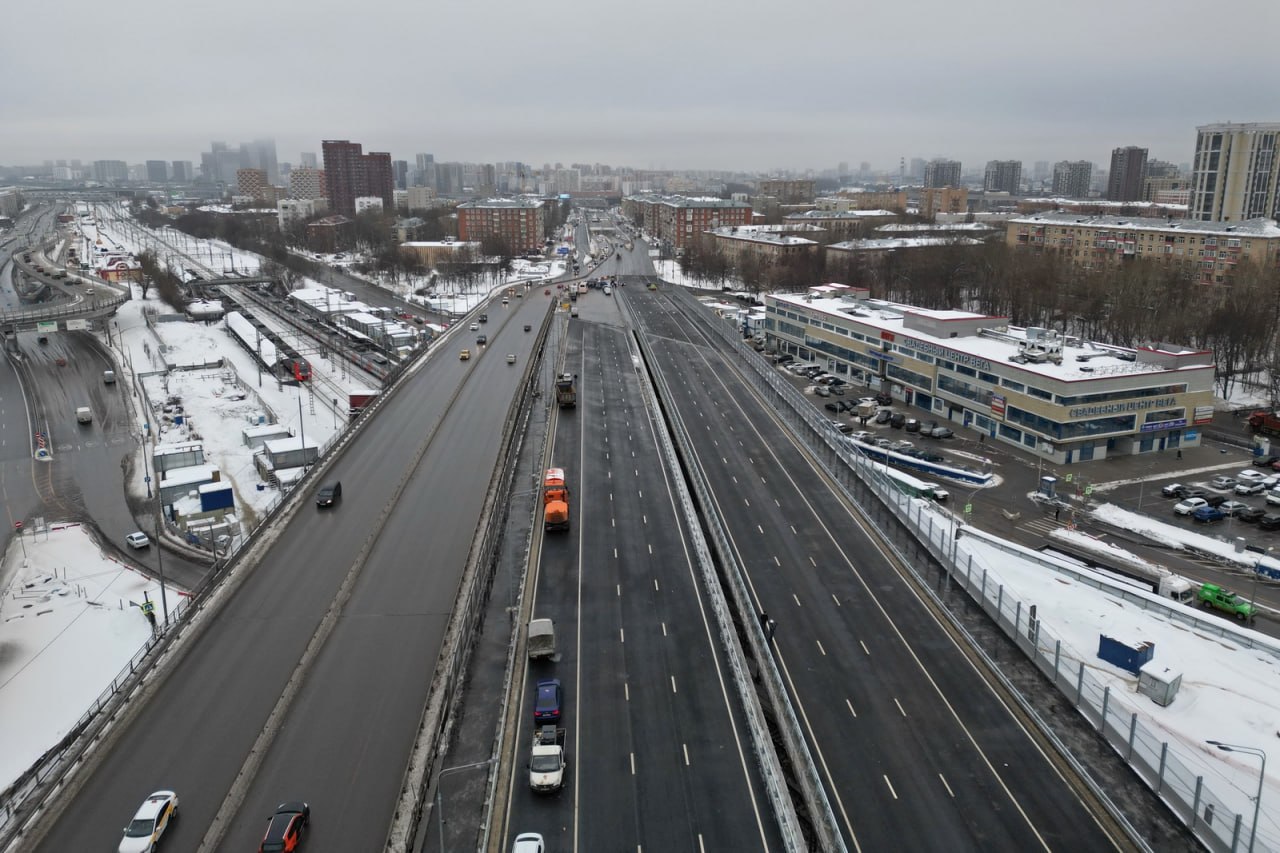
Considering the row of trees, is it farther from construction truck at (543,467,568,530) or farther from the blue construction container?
construction truck at (543,467,568,530)

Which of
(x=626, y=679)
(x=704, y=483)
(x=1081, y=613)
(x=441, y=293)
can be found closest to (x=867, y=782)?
(x=626, y=679)

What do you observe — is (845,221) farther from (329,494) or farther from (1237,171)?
(329,494)

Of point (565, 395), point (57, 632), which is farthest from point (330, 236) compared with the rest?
point (57, 632)

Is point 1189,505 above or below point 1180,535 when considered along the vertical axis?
above

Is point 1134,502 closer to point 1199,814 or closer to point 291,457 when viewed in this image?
point 1199,814

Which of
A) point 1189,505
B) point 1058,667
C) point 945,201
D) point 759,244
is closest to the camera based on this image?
point 1058,667

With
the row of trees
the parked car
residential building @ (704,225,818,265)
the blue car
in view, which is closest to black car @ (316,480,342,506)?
the blue car
